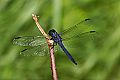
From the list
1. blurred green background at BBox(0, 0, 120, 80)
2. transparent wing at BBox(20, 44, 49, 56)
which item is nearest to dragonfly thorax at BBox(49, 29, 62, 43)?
transparent wing at BBox(20, 44, 49, 56)

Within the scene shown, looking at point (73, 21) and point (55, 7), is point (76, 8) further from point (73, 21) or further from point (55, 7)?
point (55, 7)

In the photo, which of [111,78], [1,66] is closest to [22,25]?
[1,66]

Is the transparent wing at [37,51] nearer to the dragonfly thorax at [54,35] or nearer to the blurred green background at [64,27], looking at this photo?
the dragonfly thorax at [54,35]

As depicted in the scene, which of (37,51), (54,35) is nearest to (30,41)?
(37,51)

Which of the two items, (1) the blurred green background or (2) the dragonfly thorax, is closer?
(2) the dragonfly thorax

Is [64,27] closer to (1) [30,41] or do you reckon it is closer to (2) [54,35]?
(1) [30,41]

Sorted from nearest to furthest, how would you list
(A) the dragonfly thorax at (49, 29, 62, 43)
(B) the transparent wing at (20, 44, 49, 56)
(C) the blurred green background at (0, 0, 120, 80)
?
(A) the dragonfly thorax at (49, 29, 62, 43) → (B) the transparent wing at (20, 44, 49, 56) → (C) the blurred green background at (0, 0, 120, 80)

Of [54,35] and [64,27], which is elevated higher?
[64,27]

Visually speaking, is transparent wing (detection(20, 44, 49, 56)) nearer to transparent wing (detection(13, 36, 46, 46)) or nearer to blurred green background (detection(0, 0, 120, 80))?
transparent wing (detection(13, 36, 46, 46))

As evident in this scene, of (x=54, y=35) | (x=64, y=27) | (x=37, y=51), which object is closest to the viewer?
(x=54, y=35)
